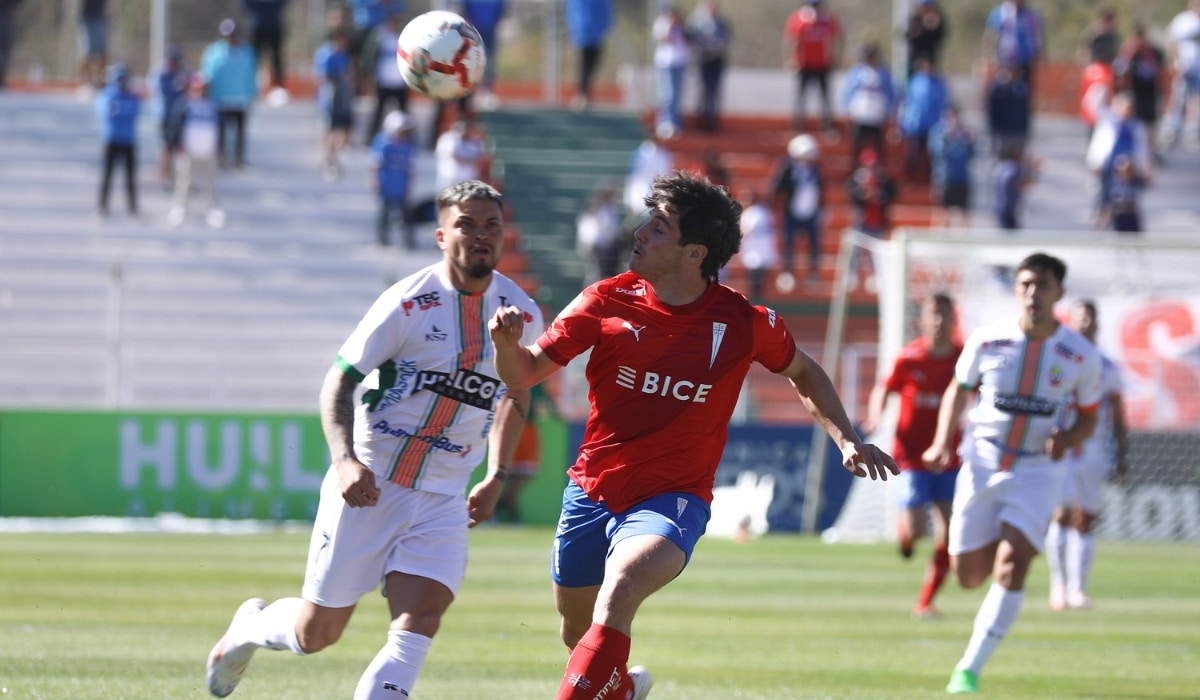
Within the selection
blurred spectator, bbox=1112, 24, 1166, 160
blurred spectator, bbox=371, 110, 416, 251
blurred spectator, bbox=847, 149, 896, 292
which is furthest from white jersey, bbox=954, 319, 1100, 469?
blurred spectator, bbox=1112, 24, 1166, 160

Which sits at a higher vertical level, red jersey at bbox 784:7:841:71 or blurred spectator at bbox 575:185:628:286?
red jersey at bbox 784:7:841:71

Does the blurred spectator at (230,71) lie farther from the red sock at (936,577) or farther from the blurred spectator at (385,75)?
the red sock at (936,577)

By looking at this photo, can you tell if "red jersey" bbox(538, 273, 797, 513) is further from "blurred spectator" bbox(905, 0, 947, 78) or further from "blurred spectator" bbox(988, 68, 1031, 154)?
"blurred spectator" bbox(988, 68, 1031, 154)

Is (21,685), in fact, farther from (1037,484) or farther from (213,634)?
(1037,484)

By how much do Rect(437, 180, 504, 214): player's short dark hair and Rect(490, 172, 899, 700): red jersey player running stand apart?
0.68 metres

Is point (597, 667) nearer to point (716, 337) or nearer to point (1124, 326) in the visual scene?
point (716, 337)

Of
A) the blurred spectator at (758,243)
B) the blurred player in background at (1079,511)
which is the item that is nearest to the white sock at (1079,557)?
the blurred player in background at (1079,511)

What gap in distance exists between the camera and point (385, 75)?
2886 cm

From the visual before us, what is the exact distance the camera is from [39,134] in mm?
30281

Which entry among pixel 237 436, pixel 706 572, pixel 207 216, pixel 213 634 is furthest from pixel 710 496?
pixel 207 216

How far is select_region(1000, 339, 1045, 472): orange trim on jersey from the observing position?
34.0ft

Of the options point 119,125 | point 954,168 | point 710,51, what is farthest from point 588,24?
point 119,125

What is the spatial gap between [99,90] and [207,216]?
12.6 ft

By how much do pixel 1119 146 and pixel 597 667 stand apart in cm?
2471
